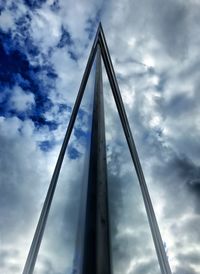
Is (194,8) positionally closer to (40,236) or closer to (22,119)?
(22,119)

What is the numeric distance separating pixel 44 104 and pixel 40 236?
5033mm

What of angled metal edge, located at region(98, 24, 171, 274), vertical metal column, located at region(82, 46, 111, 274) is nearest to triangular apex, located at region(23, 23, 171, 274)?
angled metal edge, located at region(98, 24, 171, 274)

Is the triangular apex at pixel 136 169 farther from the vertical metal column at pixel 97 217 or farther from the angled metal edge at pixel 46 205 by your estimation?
the vertical metal column at pixel 97 217

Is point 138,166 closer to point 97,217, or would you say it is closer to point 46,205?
point 46,205

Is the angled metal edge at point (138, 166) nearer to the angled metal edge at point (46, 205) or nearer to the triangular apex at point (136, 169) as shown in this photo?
the triangular apex at point (136, 169)

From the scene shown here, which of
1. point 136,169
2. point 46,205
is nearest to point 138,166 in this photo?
point 136,169

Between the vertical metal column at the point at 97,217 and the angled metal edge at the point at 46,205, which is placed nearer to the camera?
the vertical metal column at the point at 97,217

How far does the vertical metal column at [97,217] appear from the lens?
60.5 inches

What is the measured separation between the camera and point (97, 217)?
72.9 inches

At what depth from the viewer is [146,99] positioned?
8.33 metres

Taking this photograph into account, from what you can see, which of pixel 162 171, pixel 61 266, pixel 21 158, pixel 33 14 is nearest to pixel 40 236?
pixel 61 266

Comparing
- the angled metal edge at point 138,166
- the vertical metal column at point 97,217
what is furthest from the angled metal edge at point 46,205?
the vertical metal column at point 97,217

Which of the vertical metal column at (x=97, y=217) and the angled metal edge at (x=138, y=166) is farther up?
the angled metal edge at (x=138, y=166)

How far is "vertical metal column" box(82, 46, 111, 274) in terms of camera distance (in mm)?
1537
